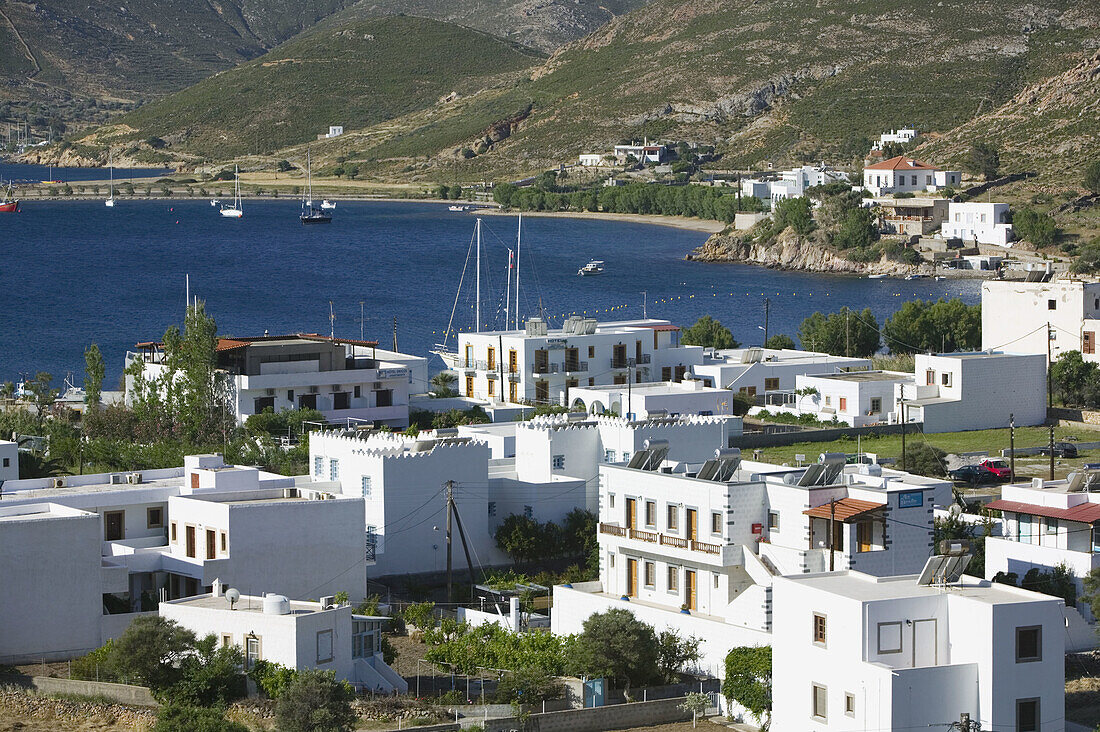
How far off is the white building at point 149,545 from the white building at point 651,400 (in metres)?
12.9

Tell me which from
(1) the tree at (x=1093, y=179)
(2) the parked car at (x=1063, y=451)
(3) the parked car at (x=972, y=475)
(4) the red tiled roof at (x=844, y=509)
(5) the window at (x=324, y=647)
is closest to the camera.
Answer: (5) the window at (x=324, y=647)

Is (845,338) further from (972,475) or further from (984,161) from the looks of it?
(984,161)


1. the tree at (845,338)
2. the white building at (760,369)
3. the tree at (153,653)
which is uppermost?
the tree at (845,338)

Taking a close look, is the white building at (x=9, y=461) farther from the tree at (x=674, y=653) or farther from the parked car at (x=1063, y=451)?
the parked car at (x=1063, y=451)

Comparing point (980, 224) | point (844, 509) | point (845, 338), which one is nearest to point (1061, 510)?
point (844, 509)

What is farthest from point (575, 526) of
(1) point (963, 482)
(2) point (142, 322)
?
(2) point (142, 322)

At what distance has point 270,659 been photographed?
25734 millimetres

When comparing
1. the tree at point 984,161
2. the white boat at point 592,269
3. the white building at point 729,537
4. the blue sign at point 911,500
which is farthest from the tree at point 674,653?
the tree at point 984,161

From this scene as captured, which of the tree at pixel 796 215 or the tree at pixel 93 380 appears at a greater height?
the tree at pixel 796 215

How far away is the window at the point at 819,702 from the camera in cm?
2378

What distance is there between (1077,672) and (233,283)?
9967 centimetres

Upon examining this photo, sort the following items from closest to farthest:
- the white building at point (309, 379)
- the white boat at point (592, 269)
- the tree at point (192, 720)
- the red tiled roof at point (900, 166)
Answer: the tree at point (192, 720)
the white building at point (309, 379)
the white boat at point (592, 269)
the red tiled roof at point (900, 166)

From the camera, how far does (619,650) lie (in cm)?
2709

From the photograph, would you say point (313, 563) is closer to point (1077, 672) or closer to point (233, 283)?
point (1077, 672)
